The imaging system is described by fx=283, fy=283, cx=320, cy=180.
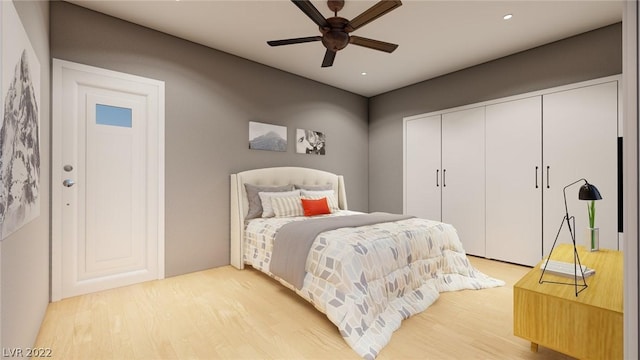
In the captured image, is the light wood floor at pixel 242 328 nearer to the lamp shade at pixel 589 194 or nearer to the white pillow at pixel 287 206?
the white pillow at pixel 287 206

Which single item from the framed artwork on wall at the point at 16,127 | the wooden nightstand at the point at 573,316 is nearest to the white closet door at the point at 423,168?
the wooden nightstand at the point at 573,316

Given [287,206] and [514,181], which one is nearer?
[287,206]

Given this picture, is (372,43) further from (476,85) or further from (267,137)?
(476,85)

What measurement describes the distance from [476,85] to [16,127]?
14.9ft

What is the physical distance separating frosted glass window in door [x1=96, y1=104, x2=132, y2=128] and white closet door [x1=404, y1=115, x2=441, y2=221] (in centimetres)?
388

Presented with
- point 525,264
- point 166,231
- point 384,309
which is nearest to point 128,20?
point 166,231

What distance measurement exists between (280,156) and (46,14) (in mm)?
2617

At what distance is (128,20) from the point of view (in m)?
2.81

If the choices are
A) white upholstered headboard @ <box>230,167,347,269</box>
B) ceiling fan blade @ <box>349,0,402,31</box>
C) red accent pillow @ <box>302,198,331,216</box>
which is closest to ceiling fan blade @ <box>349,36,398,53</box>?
ceiling fan blade @ <box>349,0,402,31</box>

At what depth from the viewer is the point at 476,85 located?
390cm

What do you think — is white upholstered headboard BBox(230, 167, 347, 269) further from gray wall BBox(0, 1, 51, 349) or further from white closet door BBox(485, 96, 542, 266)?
white closet door BBox(485, 96, 542, 266)

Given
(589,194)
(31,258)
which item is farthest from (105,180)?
(589,194)

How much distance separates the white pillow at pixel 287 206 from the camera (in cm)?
339

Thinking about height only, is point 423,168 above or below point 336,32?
below
